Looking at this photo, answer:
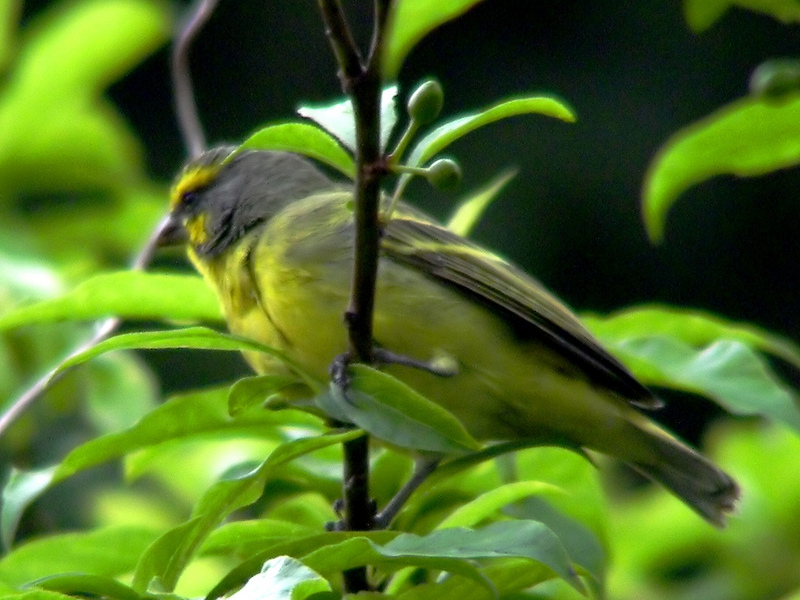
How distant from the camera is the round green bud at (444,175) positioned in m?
1.66

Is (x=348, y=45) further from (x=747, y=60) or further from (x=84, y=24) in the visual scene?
(x=747, y=60)

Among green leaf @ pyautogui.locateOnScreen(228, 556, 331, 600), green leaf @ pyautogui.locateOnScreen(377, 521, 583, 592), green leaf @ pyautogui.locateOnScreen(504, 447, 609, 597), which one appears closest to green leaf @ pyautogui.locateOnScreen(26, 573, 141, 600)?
green leaf @ pyautogui.locateOnScreen(228, 556, 331, 600)

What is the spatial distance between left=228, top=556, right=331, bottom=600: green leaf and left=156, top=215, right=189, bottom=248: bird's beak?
2.23 m

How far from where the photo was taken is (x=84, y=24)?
4258 millimetres

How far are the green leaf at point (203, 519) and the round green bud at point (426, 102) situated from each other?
0.51 m

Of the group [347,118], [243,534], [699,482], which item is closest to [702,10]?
[347,118]

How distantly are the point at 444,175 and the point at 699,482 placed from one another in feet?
5.74

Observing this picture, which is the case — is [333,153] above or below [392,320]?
above

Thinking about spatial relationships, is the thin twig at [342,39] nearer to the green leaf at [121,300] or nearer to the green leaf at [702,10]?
the green leaf at [702,10]

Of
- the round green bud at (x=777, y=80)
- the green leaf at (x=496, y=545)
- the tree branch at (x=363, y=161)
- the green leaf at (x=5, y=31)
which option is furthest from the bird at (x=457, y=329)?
the green leaf at (x=5, y=31)

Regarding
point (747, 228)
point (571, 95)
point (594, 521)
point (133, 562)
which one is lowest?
point (747, 228)

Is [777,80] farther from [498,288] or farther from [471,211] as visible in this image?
[498,288]

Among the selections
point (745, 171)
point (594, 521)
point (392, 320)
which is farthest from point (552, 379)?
point (745, 171)

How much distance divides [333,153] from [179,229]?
1.93m
